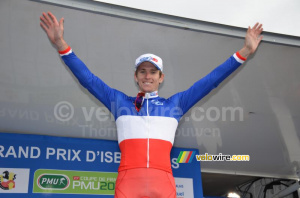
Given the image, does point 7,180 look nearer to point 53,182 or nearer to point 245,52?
point 53,182

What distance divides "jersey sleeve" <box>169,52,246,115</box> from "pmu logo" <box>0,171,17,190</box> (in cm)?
303

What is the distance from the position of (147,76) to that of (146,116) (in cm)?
27

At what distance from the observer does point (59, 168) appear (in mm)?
4938

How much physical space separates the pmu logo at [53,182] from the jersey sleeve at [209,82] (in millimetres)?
2888

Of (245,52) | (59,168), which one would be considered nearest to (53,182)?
(59,168)

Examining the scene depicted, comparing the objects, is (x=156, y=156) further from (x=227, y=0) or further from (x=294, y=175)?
(x=294, y=175)

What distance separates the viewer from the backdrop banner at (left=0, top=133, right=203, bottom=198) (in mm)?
4742

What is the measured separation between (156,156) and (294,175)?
5.71m

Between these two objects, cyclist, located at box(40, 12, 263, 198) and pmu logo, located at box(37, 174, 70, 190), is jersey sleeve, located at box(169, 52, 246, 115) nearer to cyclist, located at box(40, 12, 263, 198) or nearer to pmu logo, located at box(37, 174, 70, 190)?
cyclist, located at box(40, 12, 263, 198)

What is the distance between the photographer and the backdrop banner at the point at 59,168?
4.74m
